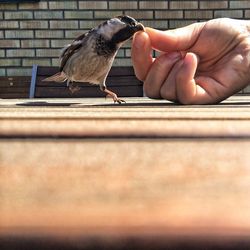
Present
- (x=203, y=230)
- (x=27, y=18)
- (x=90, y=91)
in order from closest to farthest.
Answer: (x=203, y=230), (x=90, y=91), (x=27, y=18)

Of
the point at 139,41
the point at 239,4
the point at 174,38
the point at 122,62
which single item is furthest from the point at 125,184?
the point at 239,4

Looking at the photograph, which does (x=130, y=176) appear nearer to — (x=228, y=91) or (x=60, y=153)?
(x=60, y=153)

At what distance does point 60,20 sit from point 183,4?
1.29 m

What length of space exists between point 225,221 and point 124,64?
167 inches

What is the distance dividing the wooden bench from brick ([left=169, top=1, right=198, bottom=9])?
1.49m

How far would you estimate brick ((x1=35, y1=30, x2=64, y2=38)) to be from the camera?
436cm

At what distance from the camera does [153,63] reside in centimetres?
130

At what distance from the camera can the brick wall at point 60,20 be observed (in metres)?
4.35

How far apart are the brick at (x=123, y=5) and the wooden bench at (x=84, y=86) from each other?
1367 millimetres

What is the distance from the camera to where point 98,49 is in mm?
1979

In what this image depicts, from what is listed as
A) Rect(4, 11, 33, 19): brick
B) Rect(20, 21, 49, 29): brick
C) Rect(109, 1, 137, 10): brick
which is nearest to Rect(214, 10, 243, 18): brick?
Rect(109, 1, 137, 10): brick

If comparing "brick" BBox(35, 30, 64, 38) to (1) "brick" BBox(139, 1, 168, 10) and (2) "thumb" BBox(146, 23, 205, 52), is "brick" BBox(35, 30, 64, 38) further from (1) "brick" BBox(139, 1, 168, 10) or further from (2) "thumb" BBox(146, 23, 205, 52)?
(2) "thumb" BBox(146, 23, 205, 52)

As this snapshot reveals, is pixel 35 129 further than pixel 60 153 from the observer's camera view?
Yes

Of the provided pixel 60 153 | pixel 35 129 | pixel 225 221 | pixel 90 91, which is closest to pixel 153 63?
pixel 35 129
